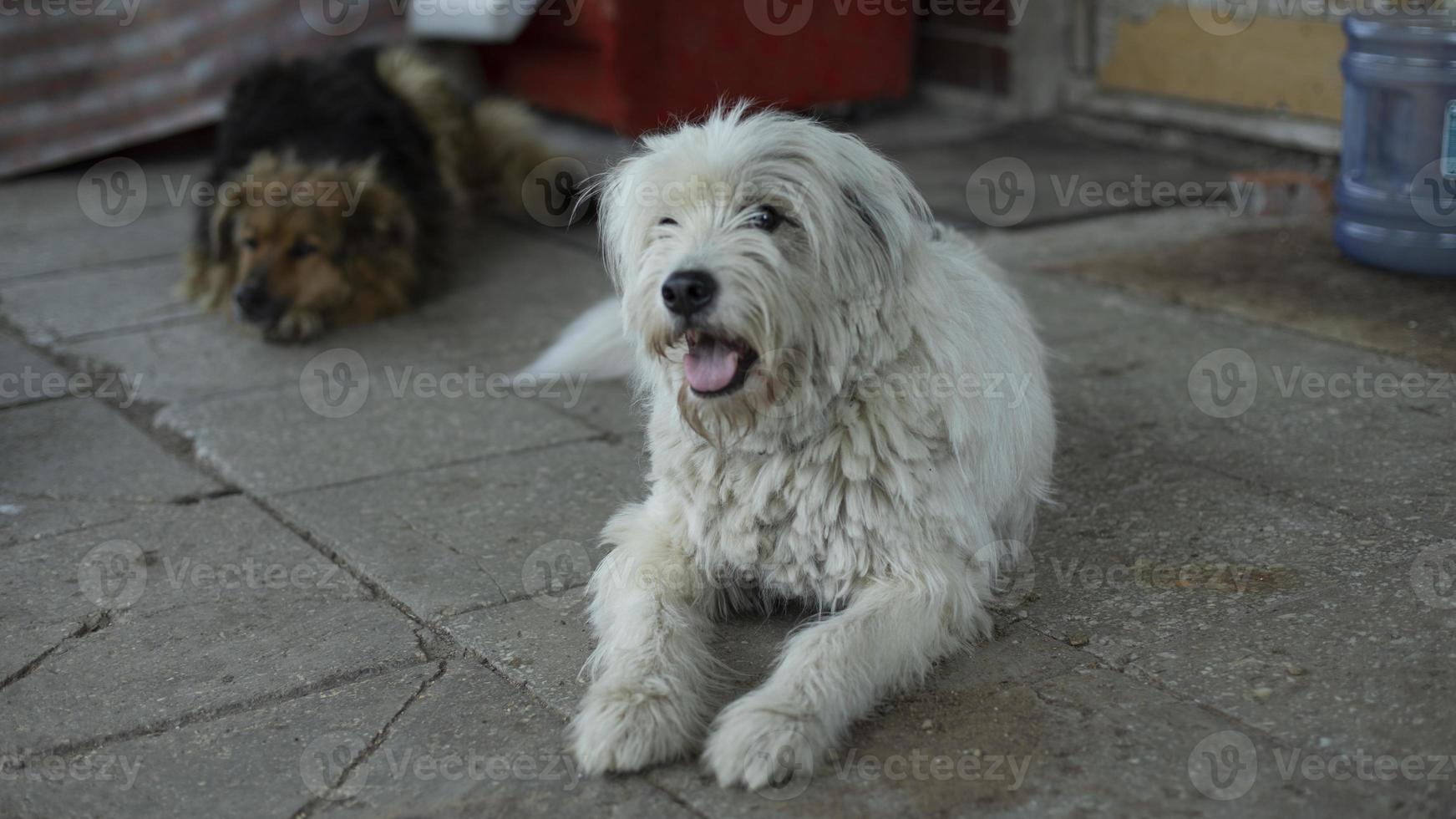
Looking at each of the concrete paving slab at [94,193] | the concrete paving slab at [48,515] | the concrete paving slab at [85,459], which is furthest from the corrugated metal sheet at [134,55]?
the concrete paving slab at [48,515]

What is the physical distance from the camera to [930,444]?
334cm

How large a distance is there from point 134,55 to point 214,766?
7.84 m

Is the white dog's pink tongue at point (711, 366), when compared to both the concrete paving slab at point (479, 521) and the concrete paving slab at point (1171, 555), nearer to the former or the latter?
the concrete paving slab at point (479, 521)

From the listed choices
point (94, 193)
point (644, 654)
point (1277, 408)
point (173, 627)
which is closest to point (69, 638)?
point (173, 627)

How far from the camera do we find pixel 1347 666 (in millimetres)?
3156

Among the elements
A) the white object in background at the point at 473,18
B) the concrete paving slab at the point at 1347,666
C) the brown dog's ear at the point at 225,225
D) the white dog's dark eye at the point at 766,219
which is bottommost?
the concrete paving slab at the point at 1347,666

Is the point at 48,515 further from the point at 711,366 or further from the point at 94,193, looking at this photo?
the point at 94,193

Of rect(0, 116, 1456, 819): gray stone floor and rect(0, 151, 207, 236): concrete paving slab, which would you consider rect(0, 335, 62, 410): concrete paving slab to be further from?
rect(0, 151, 207, 236): concrete paving slab

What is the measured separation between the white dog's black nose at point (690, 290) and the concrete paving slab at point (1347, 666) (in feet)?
4.40

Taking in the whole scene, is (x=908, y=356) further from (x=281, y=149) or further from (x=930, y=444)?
(x=281, y=149)

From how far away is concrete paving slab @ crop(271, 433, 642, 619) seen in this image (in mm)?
3867

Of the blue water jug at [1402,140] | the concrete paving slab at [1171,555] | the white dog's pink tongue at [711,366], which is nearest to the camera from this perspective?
the white dog's pink tongue at [711,366]

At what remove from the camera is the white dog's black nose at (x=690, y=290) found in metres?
3.11

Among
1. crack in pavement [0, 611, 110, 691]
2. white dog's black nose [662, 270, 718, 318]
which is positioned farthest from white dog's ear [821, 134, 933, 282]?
crack in pavement [0, 611, 110, 691]
